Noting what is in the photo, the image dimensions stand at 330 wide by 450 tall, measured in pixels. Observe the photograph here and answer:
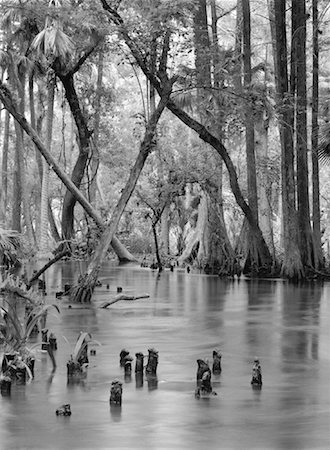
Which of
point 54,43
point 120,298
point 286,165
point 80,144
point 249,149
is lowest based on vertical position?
point 120,298

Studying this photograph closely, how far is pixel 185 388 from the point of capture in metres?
9.50

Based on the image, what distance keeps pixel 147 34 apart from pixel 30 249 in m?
20.1

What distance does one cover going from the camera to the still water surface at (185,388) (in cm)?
755

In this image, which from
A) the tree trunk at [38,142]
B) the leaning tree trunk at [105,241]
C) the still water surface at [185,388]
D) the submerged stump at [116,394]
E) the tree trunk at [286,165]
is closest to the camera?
the still water surface at [185,388]

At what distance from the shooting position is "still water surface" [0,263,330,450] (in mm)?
7547

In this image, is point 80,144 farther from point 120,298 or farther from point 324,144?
point 120,298

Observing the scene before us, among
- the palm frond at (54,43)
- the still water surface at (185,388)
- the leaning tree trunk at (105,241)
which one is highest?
the palm frond at (54,43)

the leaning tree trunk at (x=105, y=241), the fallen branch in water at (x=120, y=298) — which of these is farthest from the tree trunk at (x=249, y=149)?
the leaning tree trunk at (x=105, y=241)

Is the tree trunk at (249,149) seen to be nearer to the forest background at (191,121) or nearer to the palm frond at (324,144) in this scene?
the forest background at (191,121)

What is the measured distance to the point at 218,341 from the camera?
1338cm

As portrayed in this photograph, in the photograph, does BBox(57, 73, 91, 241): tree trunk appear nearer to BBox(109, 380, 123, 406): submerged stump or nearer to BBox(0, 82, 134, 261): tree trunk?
BBox(0, 82, 134, 261): tree trunk

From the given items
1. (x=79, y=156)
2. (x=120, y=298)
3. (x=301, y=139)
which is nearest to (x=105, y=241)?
(x=120, y=298)

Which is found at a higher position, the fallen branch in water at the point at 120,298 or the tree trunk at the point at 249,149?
the tree trunk at the point at 249,149

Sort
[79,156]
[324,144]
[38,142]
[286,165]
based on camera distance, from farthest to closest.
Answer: [79,156] < [286,165] < [324,144] < [38,142]
